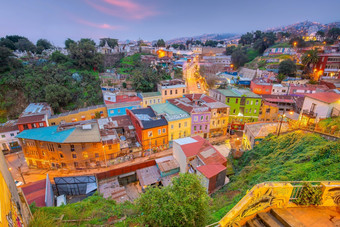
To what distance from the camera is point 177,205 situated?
26.0ft

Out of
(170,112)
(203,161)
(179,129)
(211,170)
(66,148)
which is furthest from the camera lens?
(170,112)

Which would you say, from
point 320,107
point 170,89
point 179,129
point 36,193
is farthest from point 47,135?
point 320,107

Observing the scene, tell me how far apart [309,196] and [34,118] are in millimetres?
36835

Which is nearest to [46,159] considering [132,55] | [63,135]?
[63,135]

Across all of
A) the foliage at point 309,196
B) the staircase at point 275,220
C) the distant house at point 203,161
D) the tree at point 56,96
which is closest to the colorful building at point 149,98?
the tree at point 56,96

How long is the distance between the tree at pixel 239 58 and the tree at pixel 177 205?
76133 mm

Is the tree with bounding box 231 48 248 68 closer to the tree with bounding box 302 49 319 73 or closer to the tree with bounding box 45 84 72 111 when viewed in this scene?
the tree with bounding box 302 49 319 73

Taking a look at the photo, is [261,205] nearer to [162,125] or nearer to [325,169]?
[325,169]

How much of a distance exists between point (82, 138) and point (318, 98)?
31.0 metres

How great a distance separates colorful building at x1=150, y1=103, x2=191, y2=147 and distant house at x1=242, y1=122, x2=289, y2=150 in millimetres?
10091

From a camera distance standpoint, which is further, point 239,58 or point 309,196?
point 239,58

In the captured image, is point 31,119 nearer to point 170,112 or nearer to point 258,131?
point 170,112

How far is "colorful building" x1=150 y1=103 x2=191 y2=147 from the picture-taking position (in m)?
28.8

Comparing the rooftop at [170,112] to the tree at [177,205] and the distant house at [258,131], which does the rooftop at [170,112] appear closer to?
the distant house at [258,131]
